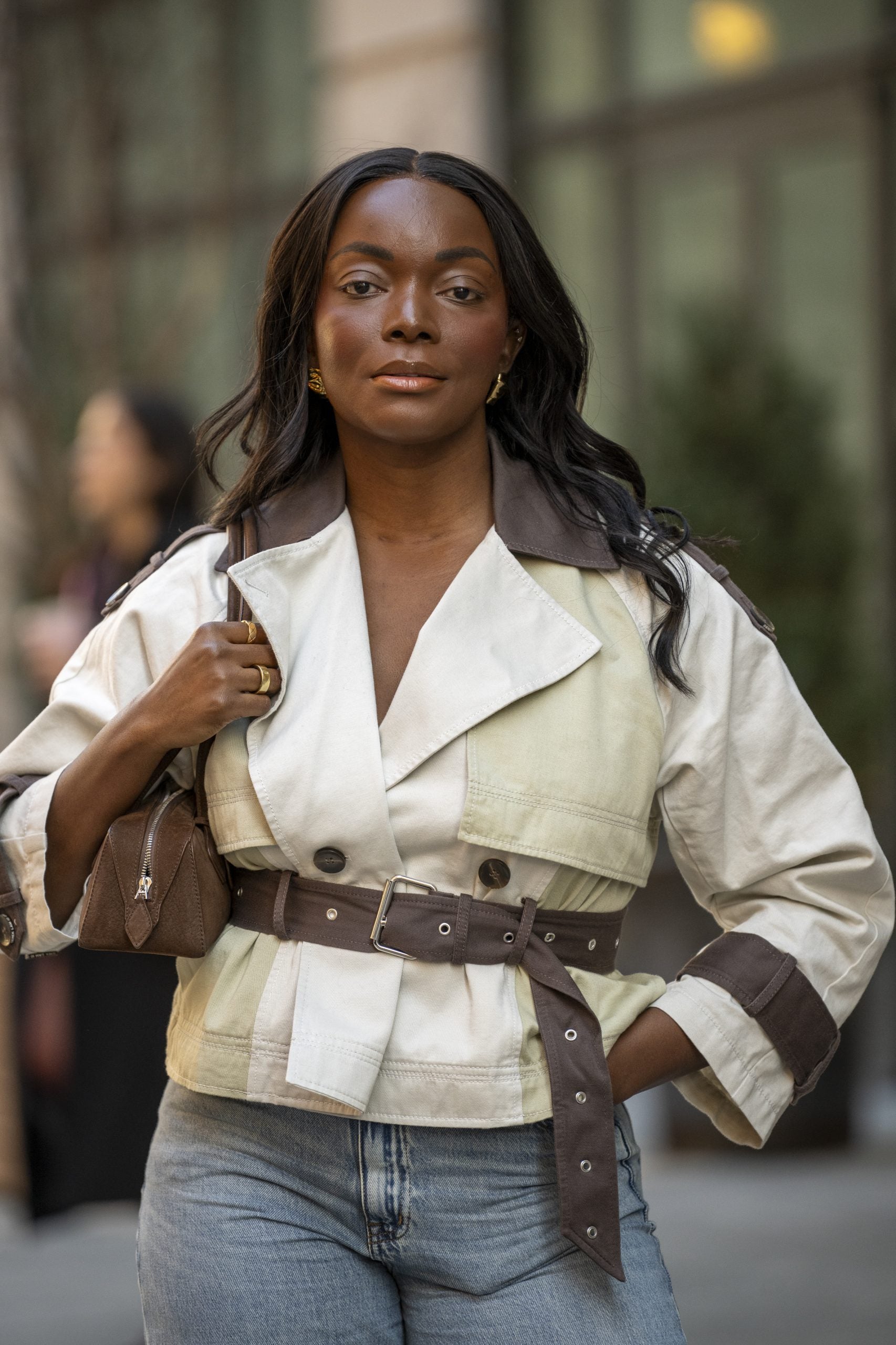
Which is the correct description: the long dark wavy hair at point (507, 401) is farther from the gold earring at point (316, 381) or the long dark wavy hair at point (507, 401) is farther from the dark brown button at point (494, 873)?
the dark brown button at point (494, 873)

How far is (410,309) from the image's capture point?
2.25 metres

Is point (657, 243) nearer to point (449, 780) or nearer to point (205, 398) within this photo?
point (205, 398)

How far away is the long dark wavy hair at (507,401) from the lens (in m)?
2.34

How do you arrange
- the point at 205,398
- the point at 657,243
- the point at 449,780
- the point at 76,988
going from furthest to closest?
1. the point at 205,398
2. the point at 657,243
3. the point at 76,988
4. the point at 449,780

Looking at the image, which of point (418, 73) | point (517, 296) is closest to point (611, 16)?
point (418, 73)

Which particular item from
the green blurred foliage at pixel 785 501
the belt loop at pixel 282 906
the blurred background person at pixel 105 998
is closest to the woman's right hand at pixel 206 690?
the belt loop at pixel 282 906

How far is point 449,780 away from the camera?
2223 mm

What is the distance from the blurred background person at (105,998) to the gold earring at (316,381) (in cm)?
213

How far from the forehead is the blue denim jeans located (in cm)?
113

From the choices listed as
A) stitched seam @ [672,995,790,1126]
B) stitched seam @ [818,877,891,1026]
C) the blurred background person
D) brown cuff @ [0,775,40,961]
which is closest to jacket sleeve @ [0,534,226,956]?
brown cuff @ [0,775,40,961]

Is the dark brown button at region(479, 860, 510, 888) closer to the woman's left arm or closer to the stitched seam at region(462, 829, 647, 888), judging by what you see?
the stitched seam at region(462, 829, 647, 888)

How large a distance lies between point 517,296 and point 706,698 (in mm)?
603

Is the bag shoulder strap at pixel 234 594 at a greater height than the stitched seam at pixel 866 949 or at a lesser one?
greater

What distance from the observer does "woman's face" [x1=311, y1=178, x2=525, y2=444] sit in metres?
2.27
